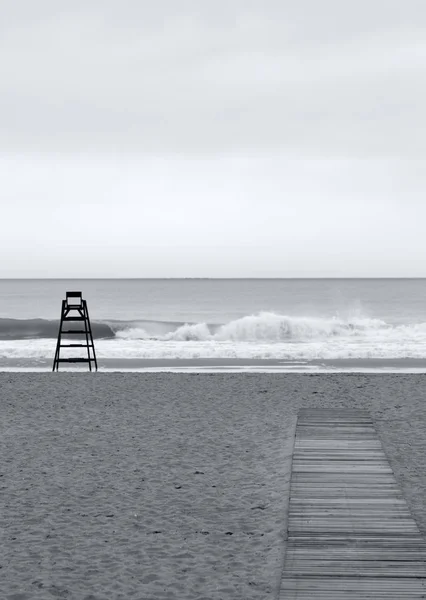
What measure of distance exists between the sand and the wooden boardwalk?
160 mm

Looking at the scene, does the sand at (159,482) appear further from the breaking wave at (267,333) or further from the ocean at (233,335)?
the breaking wave at (267,333)

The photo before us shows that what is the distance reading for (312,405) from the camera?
9.63 meters

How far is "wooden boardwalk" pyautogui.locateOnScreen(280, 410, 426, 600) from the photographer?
11.5 feet

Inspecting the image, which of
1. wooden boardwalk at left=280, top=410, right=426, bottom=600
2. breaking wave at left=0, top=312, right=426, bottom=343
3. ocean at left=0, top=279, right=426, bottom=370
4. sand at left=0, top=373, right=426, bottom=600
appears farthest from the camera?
breaking wave at left=0, top=312, right=426, bottom=343

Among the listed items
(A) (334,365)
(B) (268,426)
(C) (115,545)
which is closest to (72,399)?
(B) (268,426)

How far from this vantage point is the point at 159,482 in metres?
5.79

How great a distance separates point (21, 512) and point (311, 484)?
2176 mm

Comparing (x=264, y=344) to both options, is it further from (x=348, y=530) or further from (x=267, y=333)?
(x=348, y=530)

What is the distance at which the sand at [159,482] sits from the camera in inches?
153

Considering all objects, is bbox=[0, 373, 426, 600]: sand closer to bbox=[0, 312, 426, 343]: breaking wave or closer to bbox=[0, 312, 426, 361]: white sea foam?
bbox=[0, 312, 426, 361]: white sea foam

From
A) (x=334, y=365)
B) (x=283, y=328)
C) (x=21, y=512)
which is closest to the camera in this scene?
(x=21, y=512)

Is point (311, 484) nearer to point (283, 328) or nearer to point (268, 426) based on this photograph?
point (268, 426)

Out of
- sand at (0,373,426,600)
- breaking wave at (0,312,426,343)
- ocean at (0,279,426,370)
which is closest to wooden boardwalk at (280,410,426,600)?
sand at (0,373,426,600)

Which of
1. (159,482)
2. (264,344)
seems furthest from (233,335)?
(159,482)
